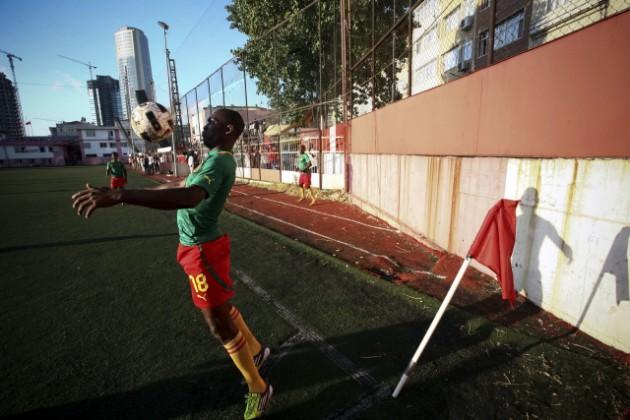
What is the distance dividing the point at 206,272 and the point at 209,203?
50 cm

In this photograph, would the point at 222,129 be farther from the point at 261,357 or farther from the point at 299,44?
the point at 299,44

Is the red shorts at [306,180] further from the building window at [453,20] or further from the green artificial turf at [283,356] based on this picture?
the green artificial turf at [283,356]

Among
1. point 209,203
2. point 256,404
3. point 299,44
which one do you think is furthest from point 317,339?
point 299,44

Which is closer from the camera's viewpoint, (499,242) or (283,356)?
(499,242)

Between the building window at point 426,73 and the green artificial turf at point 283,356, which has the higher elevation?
the building window at point 426,73

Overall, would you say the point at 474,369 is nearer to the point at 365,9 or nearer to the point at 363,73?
the point at 363,73

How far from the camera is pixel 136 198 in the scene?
64.3 inches

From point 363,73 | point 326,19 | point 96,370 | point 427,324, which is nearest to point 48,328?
point 96,370

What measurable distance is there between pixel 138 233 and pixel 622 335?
28.3ft

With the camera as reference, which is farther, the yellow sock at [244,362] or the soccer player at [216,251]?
the yellow sock at [244,362]

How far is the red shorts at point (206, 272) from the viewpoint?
7.08ft

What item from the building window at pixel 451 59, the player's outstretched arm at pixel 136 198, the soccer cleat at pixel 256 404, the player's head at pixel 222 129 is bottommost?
the soccer cleat at pixel 256 404

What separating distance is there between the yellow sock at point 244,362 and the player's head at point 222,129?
4.86 feet

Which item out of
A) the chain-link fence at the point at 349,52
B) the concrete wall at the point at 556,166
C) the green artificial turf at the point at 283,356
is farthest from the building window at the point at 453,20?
the green artificial turf at the point at 283,356
